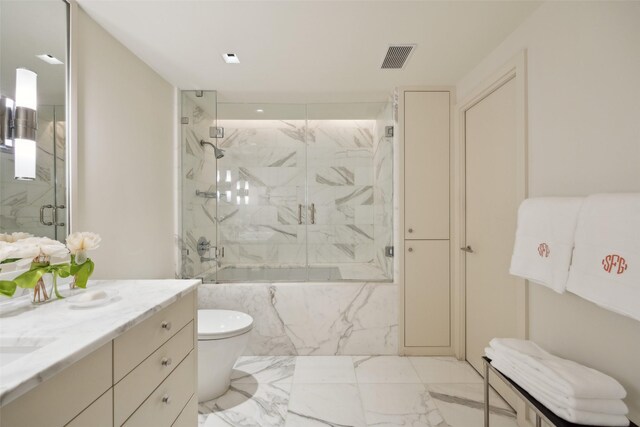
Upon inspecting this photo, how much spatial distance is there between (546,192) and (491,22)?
99 centimetres

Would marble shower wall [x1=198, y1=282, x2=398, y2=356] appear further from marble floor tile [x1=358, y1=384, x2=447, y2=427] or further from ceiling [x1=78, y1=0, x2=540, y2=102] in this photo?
ceiling [x1=78, y1=0, x2=540, y2=102]

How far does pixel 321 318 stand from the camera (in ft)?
8.18

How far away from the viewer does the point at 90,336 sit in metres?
0.78

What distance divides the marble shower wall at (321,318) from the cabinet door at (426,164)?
2.03ft

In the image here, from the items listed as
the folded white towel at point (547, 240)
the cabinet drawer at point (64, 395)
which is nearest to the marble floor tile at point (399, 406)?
the folded white towel at point (547, 240)

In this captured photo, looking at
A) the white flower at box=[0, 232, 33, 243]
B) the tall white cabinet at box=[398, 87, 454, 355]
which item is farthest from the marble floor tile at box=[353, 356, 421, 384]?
the white flower at box=[0, 232, 33, 243]

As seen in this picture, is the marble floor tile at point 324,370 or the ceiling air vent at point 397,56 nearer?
the ceiling air vent at point 397,56

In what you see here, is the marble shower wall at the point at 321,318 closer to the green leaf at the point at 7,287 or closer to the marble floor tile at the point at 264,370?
the marble floor tile at the point at 264,370

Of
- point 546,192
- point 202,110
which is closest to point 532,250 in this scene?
point 546,192

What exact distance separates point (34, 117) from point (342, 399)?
7.22 feet

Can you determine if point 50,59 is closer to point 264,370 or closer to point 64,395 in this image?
point 64,395

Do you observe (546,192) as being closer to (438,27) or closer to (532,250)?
(532,250)

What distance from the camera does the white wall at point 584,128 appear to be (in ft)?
3.50

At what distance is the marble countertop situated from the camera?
0.60 metres
